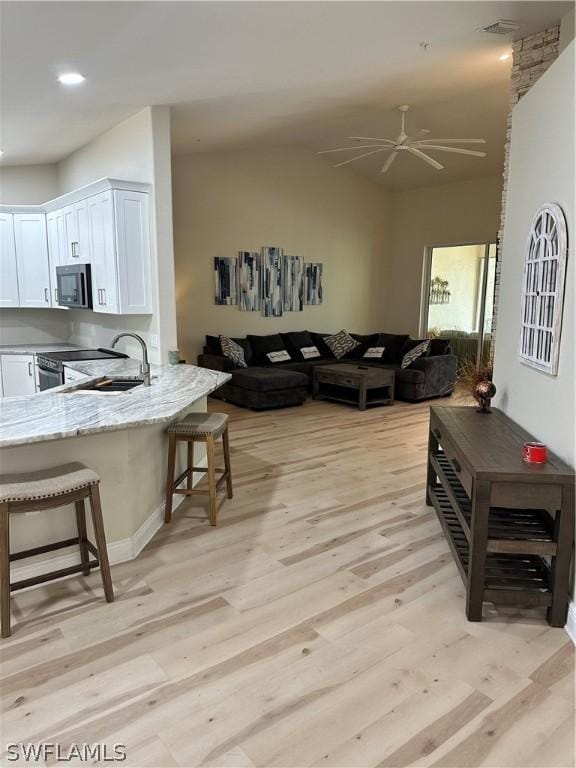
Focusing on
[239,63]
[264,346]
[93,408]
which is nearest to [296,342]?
[264,346]

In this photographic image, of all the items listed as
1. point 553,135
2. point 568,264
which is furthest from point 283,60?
point 568,264

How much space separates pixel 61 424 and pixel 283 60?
3039mm

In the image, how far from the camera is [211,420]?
12.1 ft

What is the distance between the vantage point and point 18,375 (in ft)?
18.7

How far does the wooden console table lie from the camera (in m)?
2.37

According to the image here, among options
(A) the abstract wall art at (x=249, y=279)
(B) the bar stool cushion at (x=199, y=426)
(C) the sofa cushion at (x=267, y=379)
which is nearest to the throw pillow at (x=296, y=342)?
(A) the abstract wall art at (x=249, y=279)

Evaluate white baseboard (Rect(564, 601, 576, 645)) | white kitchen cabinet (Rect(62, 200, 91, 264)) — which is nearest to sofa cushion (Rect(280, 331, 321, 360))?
white kitchen cabinet (Rect(62, 200, 91, 264))

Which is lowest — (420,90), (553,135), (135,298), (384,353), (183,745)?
(183,745)

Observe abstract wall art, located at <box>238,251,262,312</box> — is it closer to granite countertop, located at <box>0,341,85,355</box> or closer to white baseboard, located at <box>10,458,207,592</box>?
granite countertop, located at <box>0,341,85,355</box>

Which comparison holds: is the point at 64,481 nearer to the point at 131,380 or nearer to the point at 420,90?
the point at 131,380

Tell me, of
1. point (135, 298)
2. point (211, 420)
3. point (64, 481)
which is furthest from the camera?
point (135, 298)

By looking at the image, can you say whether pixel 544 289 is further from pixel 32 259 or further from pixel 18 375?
pixel 32 259

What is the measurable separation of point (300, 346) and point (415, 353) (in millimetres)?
1785

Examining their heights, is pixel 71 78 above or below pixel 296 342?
above
